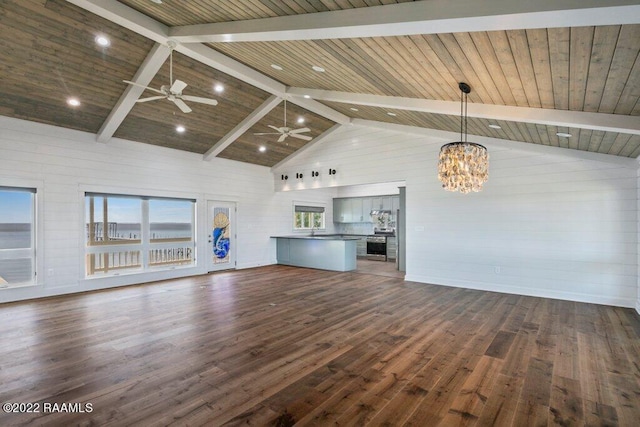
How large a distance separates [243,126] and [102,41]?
10.7 ft

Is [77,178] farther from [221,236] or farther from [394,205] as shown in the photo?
[394,205]

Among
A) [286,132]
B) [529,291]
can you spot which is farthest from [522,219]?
[286,132]

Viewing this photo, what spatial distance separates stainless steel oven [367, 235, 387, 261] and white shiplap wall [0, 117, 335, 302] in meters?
4.63

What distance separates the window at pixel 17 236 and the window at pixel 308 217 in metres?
6.82

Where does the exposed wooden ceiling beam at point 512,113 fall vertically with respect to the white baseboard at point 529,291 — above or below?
→ above

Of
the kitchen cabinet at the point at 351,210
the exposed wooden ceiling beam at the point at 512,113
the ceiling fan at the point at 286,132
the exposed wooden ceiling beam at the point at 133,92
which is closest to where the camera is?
the exposed wooden ceiling beam at the point at 512,113

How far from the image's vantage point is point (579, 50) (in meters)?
2.49

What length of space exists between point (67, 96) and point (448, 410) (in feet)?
22.5

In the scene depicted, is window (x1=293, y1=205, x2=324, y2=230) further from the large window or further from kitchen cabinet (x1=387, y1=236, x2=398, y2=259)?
the large window

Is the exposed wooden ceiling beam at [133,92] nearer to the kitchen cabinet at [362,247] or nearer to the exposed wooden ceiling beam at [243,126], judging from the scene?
the exposed wooden ceiling beam at [243,126]

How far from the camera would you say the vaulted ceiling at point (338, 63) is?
8.07 ft

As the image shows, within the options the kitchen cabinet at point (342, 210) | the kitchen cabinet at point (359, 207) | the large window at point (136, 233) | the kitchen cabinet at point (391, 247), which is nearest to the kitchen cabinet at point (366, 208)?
the kitchen cabinet at point (359, 207)

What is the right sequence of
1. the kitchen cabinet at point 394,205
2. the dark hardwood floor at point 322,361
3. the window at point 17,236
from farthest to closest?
the kitchen cabinet at point 394,205 < the window at point 17,236 < the dark hardwood floor at point 322,361

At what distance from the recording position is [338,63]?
4.25 metres
